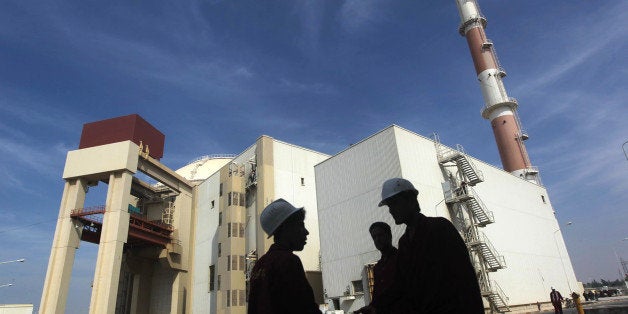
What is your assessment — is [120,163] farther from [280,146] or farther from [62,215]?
[280,146]

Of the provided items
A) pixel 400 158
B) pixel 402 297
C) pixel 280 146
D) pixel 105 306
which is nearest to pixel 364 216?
→ pixel 400 158

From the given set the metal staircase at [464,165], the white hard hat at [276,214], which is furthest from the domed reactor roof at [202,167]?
the white hard hat at [276,214]

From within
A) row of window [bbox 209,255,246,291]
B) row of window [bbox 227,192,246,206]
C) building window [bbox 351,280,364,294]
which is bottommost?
building window [bbox 351,280,364,294]

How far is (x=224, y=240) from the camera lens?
33656 millimetres

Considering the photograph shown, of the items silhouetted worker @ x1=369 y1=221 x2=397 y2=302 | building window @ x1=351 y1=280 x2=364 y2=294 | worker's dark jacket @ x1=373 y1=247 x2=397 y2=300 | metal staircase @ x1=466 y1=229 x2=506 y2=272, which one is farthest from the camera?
building window @ x1=351 y1=280 x2=364 y2=294

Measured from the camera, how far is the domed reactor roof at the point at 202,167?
4848cm

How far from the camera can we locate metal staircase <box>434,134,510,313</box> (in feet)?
78.2

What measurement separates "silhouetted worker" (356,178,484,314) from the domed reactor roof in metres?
46.4

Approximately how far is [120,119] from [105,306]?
16.3 meters

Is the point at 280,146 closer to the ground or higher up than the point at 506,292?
higher up

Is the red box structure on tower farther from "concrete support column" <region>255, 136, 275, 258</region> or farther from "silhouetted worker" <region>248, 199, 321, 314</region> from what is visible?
"silhouetted worker" <region>248, 199, 321, 314</region>

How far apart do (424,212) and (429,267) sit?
22.2 m

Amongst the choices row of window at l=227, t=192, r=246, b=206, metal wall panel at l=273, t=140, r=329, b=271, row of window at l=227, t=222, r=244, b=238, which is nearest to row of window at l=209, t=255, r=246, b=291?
row of window at l=227, t=222, r=244, b=238

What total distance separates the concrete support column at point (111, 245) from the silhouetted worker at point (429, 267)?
30.3 m
